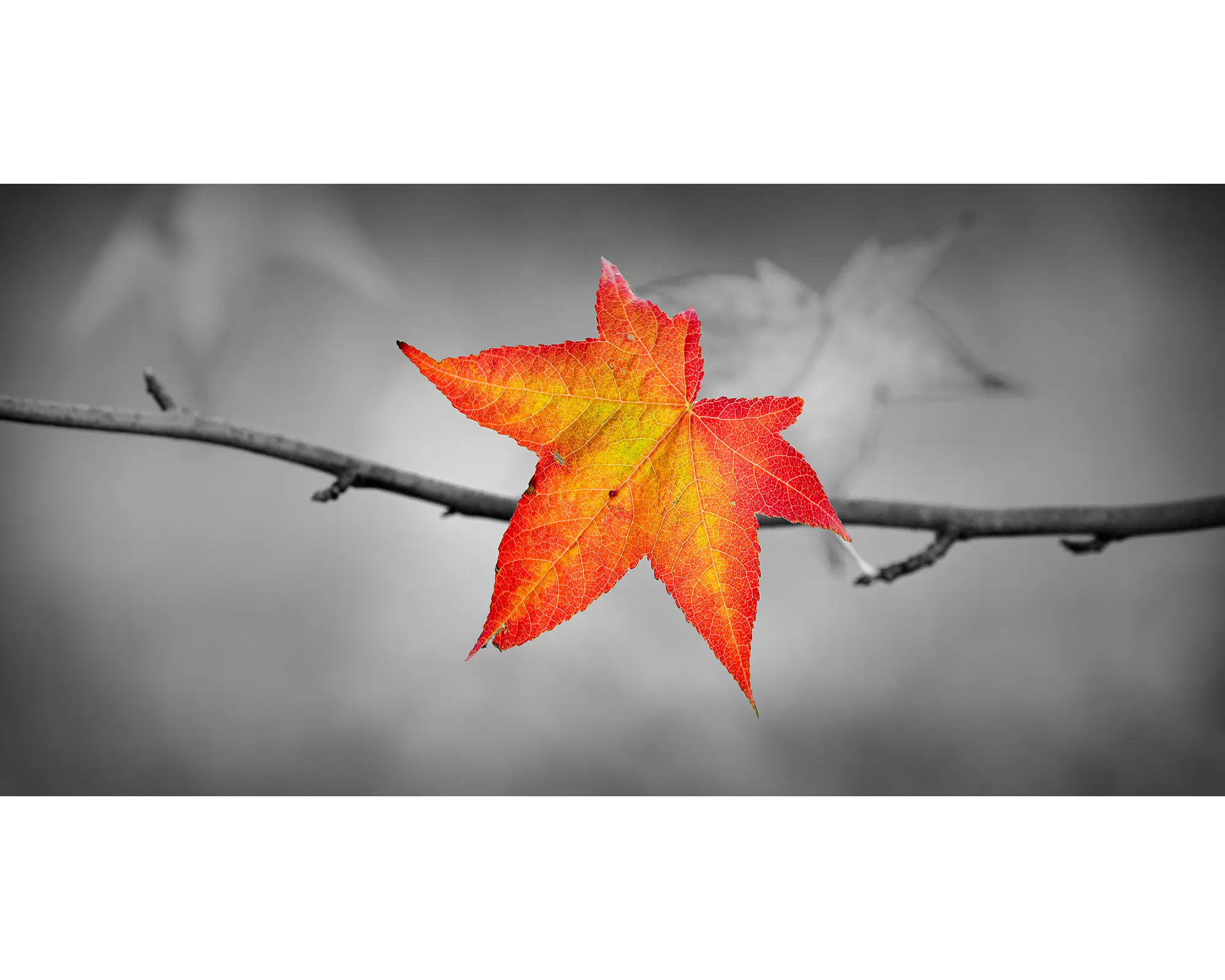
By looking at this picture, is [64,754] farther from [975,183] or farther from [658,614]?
[975,183]

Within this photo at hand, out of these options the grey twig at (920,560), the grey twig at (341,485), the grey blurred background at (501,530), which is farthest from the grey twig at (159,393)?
the grey blurred background at (501,530)

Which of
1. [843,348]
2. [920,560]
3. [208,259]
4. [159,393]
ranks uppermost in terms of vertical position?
[208,259]

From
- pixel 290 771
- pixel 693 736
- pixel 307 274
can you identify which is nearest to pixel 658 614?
pixel 693 736

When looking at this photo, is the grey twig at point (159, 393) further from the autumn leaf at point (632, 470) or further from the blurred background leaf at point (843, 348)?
the blurred background leaf at point (843, 348)

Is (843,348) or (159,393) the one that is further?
(843,348)

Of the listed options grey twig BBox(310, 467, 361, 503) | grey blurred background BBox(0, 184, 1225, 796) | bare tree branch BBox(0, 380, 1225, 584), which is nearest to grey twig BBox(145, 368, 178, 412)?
bare tree branch BBox(0, 380, 1225, 584)

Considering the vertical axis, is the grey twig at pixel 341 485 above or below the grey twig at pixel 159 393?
below

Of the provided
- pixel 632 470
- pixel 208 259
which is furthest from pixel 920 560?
pixel 208 259

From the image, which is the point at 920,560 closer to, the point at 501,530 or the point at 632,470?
the point at 632,470
